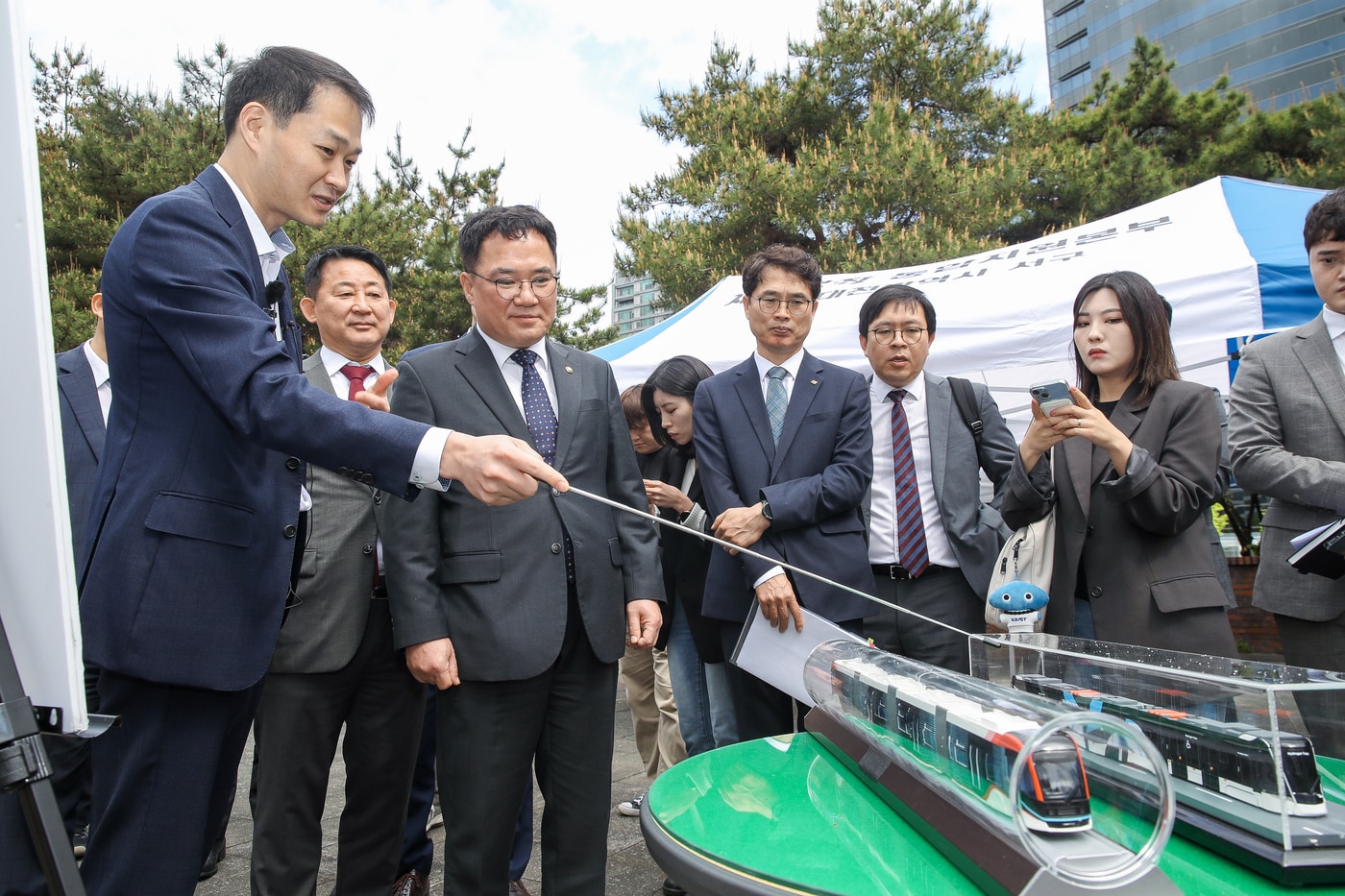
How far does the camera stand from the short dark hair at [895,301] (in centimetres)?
307

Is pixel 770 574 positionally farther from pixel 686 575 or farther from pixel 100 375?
pixel 100 375

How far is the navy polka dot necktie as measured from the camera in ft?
7.52

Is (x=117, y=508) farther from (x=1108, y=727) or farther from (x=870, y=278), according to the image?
(x=870, y=278)

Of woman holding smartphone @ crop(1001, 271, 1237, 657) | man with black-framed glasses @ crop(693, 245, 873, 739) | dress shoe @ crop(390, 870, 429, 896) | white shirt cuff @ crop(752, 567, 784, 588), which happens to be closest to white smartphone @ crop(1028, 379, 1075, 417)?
woman holding smartphone @ crop(1001, 271, 1237, 657)

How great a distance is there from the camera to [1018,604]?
2.02m

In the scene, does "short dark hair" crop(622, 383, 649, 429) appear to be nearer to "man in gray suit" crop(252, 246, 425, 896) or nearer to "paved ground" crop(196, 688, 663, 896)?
"paved ground" crop(196, 688, 663, 896)

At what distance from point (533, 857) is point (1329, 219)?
3.47 meters

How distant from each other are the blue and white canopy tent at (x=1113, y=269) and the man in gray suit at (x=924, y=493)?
3.96 feet

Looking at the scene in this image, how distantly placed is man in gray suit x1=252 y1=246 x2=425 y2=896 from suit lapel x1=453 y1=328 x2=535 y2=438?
425mm

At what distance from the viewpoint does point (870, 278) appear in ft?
18.2

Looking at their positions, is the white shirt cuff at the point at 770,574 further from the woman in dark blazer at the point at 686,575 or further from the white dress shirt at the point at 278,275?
the white dress shirt at the point at 278,275

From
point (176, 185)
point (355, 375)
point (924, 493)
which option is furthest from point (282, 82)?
point (176, 185)

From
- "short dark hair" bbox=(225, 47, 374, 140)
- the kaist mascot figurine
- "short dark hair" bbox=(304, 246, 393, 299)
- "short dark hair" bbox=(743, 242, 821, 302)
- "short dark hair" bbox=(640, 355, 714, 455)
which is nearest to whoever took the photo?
"short dark hair" bbox=(225, 47, 374, 140)

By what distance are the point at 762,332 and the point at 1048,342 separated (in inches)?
72.3
